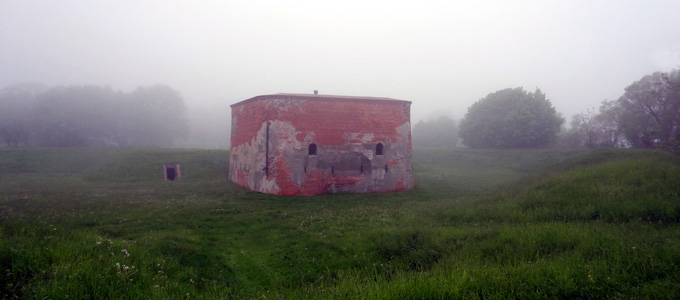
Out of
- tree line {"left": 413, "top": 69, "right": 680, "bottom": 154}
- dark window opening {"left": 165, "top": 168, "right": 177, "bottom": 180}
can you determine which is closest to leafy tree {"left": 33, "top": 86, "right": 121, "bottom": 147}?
dark window opening {"left": 165, "top": 168, "right": 177, "bottom": 180}

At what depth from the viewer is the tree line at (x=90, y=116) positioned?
46219 mm

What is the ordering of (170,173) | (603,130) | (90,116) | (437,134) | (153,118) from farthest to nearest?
(437,134) < (153,118) < (90,116) < (603,130) < (170,173)

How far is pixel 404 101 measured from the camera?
64.9 feet

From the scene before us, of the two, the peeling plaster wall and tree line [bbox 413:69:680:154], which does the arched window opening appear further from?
tree line [bbox 413:69:680:154]

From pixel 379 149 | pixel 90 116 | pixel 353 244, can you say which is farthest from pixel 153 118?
pixel 353 244

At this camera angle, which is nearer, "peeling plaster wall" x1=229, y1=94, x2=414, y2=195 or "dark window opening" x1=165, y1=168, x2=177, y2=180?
"peeling plaster wall" x1=229, y1=94, x2=414, y2=195

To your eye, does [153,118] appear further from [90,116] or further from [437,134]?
[437,134]

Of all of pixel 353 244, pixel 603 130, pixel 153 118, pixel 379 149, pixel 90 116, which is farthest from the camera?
pixel 153 118

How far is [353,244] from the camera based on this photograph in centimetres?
878

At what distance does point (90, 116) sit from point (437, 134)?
66.6 metres

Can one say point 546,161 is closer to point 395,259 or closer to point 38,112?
point 395,259

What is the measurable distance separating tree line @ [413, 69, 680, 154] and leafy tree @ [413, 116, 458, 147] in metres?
21.7

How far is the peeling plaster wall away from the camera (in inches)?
701

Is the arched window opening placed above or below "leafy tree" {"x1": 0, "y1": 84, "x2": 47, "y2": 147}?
below
